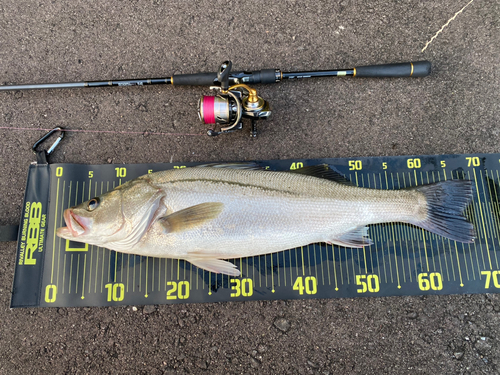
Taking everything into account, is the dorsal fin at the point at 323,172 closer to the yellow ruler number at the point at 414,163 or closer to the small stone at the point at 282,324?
the yellow ruler number at the point at 414,163

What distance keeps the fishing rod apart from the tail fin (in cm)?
106

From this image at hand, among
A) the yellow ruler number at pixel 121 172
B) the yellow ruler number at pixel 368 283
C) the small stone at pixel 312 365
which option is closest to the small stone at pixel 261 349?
the small stone at pixel 312 365

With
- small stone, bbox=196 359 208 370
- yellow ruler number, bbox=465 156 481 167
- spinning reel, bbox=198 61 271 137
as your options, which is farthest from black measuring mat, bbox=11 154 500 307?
spinning reel, bbox=198 61 271 137

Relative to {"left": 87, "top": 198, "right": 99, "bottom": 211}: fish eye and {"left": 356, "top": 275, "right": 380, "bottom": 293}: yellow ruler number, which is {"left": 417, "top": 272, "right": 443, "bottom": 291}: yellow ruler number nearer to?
{"left": 356, "top": 275, "right": 380, "bottom": 293}: yellow ruler number

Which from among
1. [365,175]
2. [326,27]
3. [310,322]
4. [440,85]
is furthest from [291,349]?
[326,27]

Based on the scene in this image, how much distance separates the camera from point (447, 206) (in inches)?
85.4

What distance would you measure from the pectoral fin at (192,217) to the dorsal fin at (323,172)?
72 cm

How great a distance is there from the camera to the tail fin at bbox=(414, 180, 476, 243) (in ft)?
7.09

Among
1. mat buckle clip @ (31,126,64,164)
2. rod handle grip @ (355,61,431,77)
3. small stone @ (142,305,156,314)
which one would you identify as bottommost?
small stone @ (142,305,156,314)

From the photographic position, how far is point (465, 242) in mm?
2197

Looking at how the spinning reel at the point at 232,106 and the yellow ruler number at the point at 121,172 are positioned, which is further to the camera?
the yellow ruler number at the point at 121,172

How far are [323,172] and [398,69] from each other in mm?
1201

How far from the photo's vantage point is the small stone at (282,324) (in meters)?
2.24

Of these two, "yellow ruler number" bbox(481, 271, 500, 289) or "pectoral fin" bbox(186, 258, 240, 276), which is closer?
"pectoral fin" bbox(186, 258, 240, 276)
